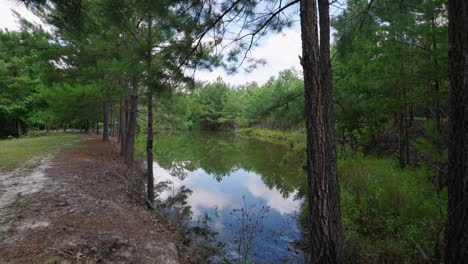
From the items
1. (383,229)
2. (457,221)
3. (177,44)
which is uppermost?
(177,44)

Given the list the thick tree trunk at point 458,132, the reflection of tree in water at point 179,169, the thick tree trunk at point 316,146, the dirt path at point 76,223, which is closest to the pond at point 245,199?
the reflection of tree in water at point 179,169

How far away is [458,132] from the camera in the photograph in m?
2.27

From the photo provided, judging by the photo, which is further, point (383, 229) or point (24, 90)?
point (24, 90)

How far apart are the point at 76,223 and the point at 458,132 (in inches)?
203

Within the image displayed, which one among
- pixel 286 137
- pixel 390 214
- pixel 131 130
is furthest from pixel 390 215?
pixel 286 137

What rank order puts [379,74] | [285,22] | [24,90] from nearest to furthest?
[285,22]
[379,74]
[24,90]

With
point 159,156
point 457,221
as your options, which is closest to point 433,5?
point 457,221

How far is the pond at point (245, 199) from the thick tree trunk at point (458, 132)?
2.70 metres

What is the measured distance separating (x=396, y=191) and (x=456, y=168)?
11.4ft

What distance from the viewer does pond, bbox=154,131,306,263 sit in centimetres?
514

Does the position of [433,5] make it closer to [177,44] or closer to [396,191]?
[396,191]

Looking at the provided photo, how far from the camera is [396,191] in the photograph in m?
5.28

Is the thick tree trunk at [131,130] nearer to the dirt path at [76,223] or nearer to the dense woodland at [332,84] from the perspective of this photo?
the dense woodland at [332,84]

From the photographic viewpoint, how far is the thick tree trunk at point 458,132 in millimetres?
2223
